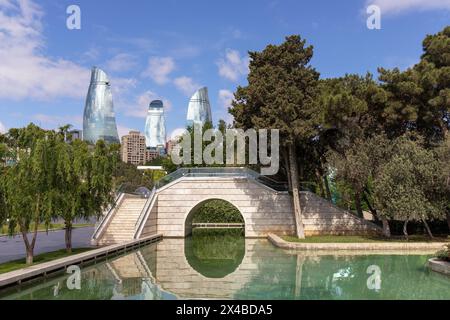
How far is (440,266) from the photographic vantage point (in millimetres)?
14648

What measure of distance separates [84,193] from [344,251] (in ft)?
42.8

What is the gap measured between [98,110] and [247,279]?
138613mm

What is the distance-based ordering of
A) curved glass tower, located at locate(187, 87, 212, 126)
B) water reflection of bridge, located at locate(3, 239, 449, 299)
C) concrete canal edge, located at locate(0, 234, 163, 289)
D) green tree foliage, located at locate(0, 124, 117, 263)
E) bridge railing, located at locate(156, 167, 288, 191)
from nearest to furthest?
water reflection of bridge, located at locate(3, 239, 449, 299) → concrete canal edge, located at locate(0, 234, 163, 289) → green tree foliage, located at locate(0, 124, 117, 263) → bridge railing, located at locate(156, 167, 288, 191) → curved glass tower, located at locate(187, 87, 212, 126)

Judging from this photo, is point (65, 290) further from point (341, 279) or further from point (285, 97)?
point (285, 97)

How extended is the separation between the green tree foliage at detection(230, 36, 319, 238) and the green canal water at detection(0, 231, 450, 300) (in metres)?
6.95

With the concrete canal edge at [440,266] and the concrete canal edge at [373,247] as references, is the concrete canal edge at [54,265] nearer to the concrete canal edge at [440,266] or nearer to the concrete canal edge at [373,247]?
the concrete canal edge at [373,247]

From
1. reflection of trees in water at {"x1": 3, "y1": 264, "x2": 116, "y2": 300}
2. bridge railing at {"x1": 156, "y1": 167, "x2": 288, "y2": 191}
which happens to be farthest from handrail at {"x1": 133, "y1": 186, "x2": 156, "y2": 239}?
reflection of trees in water at {"x1": 3, "y1": 264, "x2": 116, "y2": 300}

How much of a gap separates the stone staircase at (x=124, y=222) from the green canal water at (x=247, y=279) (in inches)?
160

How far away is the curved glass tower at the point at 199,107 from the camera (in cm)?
14400

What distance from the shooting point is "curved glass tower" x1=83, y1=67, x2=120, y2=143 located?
142 m

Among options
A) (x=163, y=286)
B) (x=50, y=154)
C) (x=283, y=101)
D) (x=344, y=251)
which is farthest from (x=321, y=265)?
(x=50, y=154)

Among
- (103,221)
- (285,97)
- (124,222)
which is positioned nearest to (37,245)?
(103,221)

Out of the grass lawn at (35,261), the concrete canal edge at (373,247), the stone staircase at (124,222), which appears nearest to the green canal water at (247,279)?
the concrete canal edge at (373,247)

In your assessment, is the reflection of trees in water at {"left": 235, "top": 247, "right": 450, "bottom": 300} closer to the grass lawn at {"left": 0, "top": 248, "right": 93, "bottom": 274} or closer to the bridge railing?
the grass lawn at {"left": 0, "top": 248, "right": 93, "bottom": 274}
